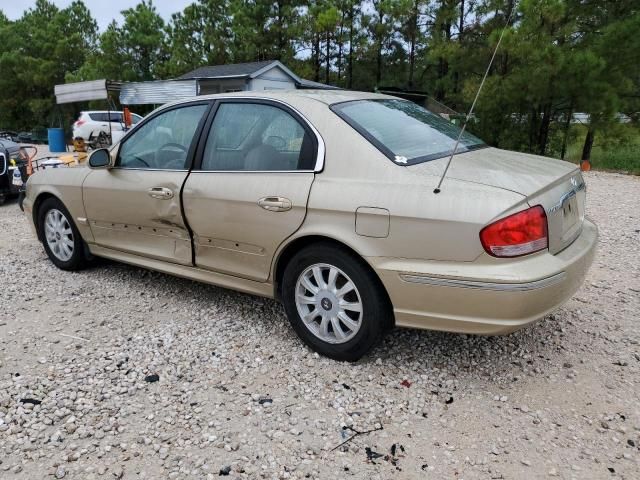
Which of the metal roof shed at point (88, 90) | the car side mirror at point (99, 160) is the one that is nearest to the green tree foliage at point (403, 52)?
the metal roof shed at point (88, 90)

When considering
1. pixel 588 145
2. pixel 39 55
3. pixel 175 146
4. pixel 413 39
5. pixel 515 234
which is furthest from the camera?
pixel 39 55

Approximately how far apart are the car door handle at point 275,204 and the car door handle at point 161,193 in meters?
0.83

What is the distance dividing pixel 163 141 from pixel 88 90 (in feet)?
45.6

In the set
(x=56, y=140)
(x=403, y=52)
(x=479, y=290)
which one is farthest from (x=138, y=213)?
(x=56, y=140)

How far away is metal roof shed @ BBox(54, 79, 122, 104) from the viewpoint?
50.2 feet

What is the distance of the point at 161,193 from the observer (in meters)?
3.60

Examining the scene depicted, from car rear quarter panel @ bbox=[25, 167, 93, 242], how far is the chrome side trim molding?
2.97 metres

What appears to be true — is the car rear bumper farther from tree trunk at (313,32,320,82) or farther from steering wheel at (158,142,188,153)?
tree trunk at (313,32,320,82)

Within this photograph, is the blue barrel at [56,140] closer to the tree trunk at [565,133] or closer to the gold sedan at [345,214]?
the tree trunk at [565,133]

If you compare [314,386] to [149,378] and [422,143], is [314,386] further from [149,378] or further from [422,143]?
[422,143]

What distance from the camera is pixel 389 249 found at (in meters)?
2.64

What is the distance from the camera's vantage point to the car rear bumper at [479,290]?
243 centimetres

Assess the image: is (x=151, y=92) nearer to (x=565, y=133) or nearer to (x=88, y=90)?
(x=88, y=90)

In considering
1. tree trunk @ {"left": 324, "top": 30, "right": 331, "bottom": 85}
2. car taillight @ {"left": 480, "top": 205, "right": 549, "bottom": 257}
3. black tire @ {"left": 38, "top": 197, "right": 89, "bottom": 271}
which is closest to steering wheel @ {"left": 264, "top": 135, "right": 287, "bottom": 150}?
car taillight @ {"left": 480, "top": 205, "right": 549, "bottom": 257}
